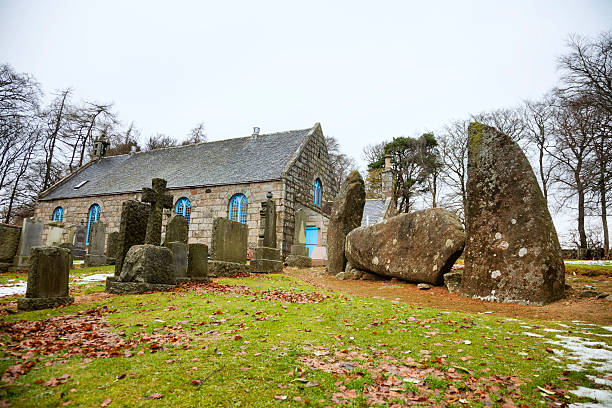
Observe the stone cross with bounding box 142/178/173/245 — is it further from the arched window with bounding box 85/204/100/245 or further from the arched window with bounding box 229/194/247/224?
the arched window with bounding box 85/204/100/245

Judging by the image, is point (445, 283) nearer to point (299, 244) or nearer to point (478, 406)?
point (478, 406)

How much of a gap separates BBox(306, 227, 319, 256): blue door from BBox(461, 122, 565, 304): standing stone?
14318mm

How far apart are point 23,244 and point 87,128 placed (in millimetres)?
25804

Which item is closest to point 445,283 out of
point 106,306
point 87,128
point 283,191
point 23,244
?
point 106,306

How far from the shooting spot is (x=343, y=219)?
12.7m

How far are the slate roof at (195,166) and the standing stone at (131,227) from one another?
10772mm

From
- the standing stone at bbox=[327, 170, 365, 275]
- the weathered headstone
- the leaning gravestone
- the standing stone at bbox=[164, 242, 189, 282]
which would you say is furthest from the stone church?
the leaning gravestone

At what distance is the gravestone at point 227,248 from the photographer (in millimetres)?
11516

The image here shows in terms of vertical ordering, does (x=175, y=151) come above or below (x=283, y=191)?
above

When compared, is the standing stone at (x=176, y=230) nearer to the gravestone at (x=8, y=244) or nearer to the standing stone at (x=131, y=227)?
the standing stone at (x=131, y=227)

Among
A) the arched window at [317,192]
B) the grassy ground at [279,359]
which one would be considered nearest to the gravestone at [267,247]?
the grassy ground at [279,359]

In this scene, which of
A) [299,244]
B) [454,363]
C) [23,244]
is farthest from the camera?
[299,244]

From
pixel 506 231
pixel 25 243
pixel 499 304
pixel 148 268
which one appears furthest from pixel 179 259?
pixel 25 243

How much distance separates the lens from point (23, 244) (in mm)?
13352
